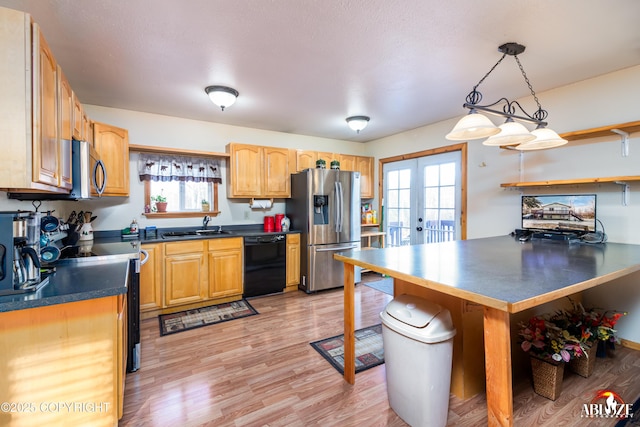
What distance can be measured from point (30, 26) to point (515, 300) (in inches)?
90.0

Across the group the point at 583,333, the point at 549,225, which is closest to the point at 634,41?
the point at 549,225

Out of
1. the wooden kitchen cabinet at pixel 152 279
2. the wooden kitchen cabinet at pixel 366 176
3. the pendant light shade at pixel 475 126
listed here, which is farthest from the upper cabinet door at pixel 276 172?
the pendant light shade at pixel 475 126

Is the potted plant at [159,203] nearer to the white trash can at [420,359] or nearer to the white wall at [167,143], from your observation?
the white wall at [167,143]

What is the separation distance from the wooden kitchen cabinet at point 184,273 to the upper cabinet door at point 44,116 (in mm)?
1963

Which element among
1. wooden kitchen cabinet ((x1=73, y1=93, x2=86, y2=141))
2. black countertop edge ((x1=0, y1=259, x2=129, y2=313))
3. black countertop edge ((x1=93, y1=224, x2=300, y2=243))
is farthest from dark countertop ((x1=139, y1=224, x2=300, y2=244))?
black countertop edge ((x1=0, y1=259, x2=129, y2=313))

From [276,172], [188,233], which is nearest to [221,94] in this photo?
[276,172]

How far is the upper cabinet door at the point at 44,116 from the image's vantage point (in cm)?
127

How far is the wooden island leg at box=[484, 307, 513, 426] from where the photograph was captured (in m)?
1.19

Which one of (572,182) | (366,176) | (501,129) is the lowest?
(572,182)

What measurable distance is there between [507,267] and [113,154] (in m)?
3.76

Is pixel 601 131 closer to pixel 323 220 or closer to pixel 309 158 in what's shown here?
pixel 323 220

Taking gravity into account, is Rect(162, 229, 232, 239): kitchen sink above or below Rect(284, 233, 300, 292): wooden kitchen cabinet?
above

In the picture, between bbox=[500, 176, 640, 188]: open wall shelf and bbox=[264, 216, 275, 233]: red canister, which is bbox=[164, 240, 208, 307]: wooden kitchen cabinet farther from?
bbox=[500, 176, 640, 188]: open wall shelf

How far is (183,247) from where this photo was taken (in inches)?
137
